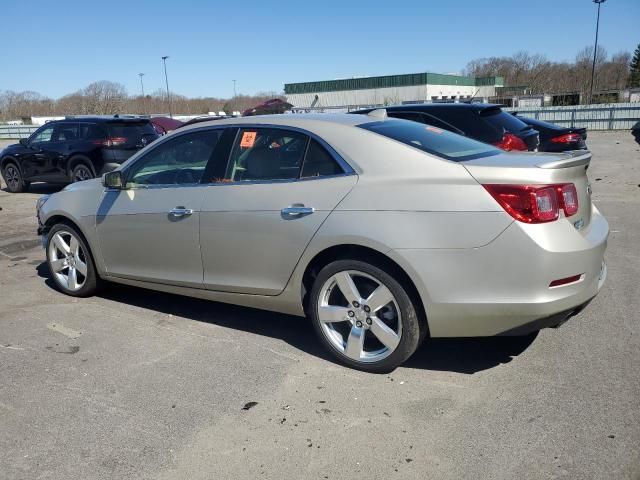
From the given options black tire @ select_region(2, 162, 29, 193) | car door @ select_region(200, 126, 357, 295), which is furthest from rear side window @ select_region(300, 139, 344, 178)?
black tire @ select_region(2, 162, 29, 193)

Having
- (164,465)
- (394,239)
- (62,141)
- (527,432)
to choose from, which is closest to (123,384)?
(164,465)

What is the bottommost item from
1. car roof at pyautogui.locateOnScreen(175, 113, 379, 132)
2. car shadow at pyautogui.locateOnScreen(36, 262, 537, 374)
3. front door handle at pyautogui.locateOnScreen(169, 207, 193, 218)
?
car shadow at pyautogui.locateOnScreen(36, 262, 537, 374)

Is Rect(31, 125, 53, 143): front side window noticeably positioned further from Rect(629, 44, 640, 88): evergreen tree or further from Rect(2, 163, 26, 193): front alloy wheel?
Rect(629, 44, 640, 88): evergreen tree

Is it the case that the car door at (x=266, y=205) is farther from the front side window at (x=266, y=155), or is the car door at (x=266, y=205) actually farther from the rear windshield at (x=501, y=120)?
the rear windshield at (x=501, y=120)

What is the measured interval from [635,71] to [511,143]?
95166mm

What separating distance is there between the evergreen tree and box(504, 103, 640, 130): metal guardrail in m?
63.0

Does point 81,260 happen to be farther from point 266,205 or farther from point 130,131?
point 130,131

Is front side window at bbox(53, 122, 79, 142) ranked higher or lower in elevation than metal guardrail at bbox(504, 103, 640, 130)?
higher

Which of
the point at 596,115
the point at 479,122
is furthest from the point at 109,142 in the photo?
the point at 596,115

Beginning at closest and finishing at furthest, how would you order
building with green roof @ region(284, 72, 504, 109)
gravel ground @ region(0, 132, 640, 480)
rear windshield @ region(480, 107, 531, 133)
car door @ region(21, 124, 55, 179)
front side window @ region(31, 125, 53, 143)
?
gravel ground @ region(0, 132, 640, 480) → rear windshield @ region(480, 107, 531, 133) → car door @ region(21, 124, 55, 179) → front side window @ region(31, 125, 53, 143) → building with green roof @ region(284, 72, 504, 109)

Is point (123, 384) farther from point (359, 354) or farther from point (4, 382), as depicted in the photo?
point (359, 354)

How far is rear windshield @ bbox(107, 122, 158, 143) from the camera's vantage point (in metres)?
11.9

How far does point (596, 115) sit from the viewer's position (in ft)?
91.4

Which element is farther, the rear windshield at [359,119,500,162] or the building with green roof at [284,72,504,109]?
the building with green roof at [284,72,504,109]
